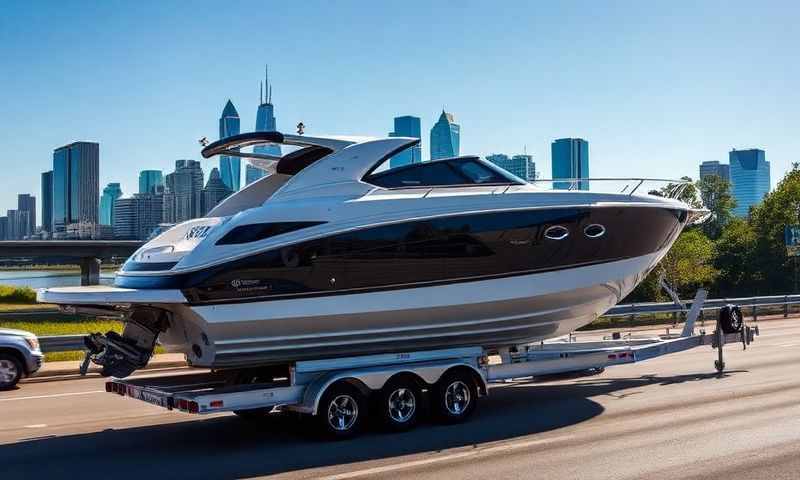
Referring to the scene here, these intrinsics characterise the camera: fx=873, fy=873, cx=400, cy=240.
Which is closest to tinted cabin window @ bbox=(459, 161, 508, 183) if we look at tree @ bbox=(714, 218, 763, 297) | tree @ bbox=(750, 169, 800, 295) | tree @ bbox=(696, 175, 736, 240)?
tree @ bbox=(750, 169, 800, 295)

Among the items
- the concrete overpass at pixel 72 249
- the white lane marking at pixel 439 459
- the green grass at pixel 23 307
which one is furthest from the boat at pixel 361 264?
the concrete overpass at pixel 72 249

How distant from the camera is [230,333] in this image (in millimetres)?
9773

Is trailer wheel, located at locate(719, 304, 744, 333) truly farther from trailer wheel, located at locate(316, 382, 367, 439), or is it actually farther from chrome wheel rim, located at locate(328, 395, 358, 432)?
chrome wheel rim, located at locate(328, 395, 358, 432)

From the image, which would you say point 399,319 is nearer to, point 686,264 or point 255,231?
point 255,231

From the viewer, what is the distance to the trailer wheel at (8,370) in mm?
14820

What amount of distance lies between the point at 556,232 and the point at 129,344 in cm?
561

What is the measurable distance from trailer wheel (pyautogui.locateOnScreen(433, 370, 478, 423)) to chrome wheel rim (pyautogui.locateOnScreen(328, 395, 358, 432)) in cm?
114

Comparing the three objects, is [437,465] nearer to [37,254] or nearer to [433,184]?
[433,184]

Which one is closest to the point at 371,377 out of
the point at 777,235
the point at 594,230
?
the point at 594,230

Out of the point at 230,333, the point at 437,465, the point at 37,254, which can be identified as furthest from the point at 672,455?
the point at 37,254

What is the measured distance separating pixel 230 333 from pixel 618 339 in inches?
291

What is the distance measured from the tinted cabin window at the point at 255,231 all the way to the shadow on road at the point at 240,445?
2289mm

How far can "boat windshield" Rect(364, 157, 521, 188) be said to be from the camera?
11.2m

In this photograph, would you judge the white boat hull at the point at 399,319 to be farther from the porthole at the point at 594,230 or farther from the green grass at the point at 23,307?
the green grass at the point at 23,307
